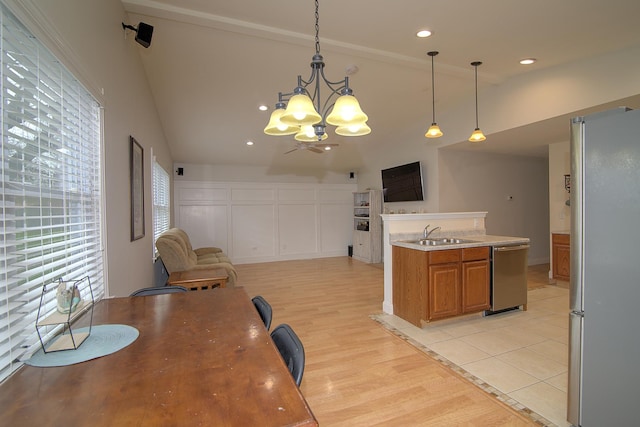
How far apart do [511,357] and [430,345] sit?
66 centimetres

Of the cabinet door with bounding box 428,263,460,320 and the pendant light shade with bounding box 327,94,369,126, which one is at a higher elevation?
the pendant light shade with bounding box 327,94,369,126

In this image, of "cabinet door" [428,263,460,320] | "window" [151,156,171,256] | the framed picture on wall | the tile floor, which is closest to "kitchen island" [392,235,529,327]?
"cabinet door" [428,263,460,320]

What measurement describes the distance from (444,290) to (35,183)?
11.2 ft

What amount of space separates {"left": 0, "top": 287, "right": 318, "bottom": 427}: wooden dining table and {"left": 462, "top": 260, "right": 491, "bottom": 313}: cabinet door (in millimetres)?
2859

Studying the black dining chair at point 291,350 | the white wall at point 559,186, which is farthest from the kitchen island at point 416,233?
the white wall at point 559,186

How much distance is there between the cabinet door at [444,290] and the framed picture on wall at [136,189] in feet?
9.64

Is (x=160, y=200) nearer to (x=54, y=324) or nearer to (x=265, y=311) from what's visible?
(x=265, y=311)

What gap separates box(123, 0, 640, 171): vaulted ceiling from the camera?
2.72 meters

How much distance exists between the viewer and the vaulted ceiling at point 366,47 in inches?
107

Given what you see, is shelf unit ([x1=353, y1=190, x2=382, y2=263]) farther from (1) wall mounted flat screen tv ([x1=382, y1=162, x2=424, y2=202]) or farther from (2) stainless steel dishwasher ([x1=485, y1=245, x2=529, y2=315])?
(2) stainless steel dishwasher ([x1=485, y1=245, x2=529, y2=315])

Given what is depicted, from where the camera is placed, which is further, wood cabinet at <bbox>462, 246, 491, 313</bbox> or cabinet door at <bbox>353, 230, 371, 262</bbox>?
cabinet door at <bbox>353, 230, 371, 262</bbox>

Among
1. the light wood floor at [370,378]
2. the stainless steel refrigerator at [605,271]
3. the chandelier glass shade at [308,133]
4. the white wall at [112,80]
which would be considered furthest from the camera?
the chandelier glass shade at [308,133]

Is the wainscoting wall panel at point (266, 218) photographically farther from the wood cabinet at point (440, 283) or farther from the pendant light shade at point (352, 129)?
the pendant light shade at point (352, 129)

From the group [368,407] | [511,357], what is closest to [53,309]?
[368,407]
